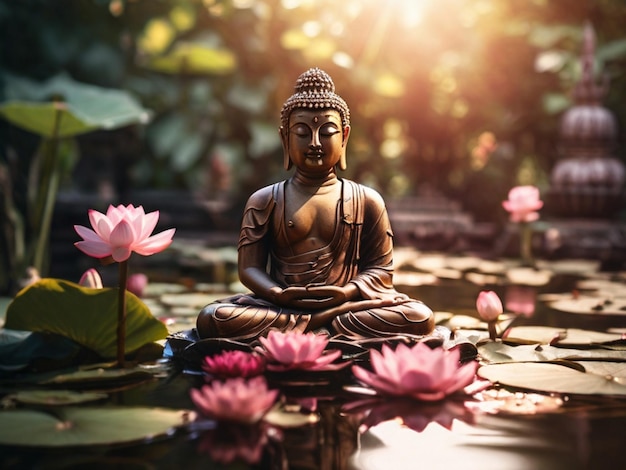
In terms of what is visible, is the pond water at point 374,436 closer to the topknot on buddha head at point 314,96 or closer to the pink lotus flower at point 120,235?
the pink lotus flower at point 120,235

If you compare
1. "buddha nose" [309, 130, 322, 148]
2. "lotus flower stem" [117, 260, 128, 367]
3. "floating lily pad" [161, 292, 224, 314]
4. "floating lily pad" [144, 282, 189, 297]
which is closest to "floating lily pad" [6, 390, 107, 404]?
"lotus flower stem" [117, 260, 128, 367]

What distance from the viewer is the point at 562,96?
785cm

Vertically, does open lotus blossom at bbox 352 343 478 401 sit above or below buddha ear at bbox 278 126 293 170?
below

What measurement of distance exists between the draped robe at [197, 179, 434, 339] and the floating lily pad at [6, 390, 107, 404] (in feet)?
1.72

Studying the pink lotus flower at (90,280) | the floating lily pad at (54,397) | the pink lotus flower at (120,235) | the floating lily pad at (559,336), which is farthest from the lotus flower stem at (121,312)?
the floating lily pad at (559,336)

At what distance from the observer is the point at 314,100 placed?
2365 mm

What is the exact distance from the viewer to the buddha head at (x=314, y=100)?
7.77 ft

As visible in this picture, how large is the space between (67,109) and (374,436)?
8.99ft

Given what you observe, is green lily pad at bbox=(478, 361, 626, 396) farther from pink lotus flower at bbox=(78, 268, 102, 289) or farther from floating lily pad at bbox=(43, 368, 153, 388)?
pink lotus flower at bbox=(78, 268, 102, 289)

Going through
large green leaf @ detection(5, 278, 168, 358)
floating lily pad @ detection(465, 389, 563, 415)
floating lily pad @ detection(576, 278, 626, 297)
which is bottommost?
floating lily pad @ detection(465, 389, 563, 415)

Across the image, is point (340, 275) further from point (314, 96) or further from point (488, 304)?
point (314, 96)

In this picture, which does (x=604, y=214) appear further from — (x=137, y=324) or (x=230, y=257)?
(x=137, y=324)

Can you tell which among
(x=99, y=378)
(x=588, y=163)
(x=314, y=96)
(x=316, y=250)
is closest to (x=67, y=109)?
(x=314, y=96)

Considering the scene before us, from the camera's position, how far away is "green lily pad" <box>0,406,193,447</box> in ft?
4.71
